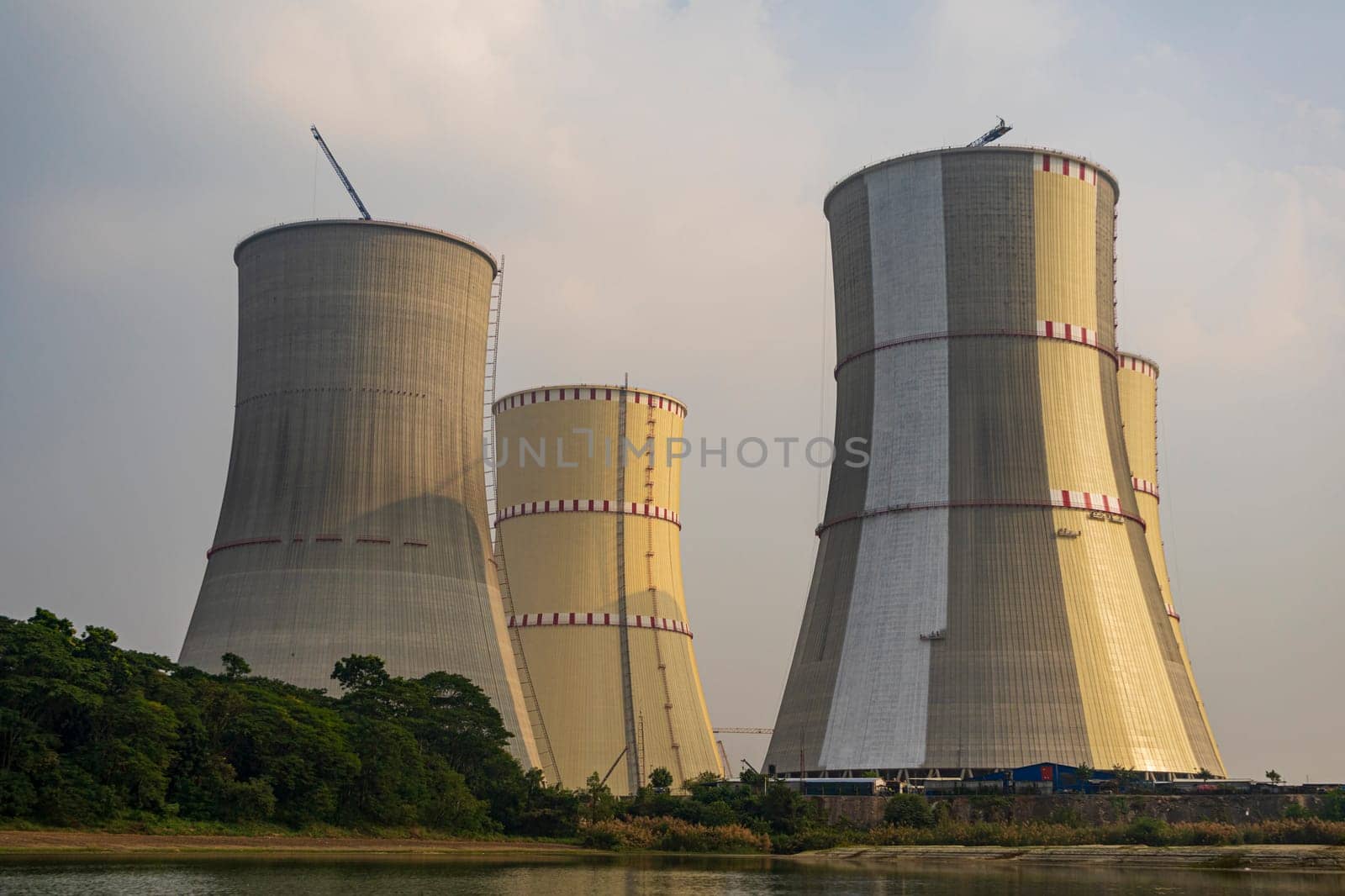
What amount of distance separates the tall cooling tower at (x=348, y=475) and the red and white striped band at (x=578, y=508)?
309 inches

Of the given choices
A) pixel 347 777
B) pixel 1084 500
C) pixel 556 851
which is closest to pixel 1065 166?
pixel 1084 500

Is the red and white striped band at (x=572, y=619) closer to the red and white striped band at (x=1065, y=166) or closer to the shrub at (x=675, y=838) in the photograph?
the shrub at (x=675, y=838)

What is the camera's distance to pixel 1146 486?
43750mm

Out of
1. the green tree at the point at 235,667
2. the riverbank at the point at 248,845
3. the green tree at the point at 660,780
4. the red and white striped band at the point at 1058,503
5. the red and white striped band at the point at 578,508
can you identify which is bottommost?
the riverbank at the point at 248,845

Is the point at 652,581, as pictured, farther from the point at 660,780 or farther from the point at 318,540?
the point at 318,540

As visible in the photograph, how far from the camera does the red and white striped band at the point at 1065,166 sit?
106 feet

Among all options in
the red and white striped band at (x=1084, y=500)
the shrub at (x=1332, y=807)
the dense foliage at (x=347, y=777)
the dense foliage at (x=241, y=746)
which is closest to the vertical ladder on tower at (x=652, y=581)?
the dense foliage at (x=347, y=777)

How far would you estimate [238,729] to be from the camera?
27.5 metres

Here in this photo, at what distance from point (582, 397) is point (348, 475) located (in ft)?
36.5

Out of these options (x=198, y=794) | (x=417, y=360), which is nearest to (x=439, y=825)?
(x=198, y=794)

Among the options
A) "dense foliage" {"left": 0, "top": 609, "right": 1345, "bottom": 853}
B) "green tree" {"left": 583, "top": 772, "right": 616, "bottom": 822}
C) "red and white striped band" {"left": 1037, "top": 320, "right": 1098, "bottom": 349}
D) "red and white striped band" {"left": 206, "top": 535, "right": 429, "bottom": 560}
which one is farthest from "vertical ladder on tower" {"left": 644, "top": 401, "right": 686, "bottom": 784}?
"red and white striped band" {"left": 1037, "top": 320, "right": 1098, "bottom": 349}

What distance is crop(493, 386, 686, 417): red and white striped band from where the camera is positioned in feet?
138

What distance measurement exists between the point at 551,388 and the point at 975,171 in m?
14.5

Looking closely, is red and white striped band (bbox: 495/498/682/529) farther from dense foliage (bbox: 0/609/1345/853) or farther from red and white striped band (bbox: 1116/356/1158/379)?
red and white striped band (bbox: 1116/356/1158/379)
